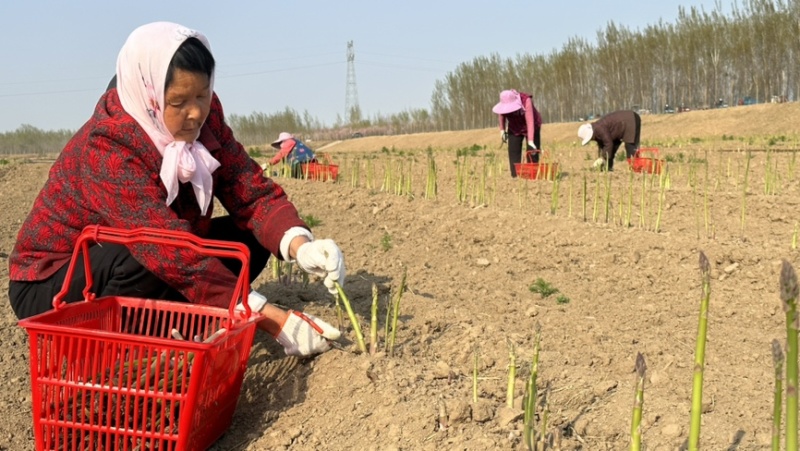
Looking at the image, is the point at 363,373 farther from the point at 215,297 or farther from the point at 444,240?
the point at 444,240

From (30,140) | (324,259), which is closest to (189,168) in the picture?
(324,259)

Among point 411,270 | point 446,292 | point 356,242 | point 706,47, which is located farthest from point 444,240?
point 706,47

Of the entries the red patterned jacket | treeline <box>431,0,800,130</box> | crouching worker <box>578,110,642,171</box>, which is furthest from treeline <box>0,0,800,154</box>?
the red patterned jacket

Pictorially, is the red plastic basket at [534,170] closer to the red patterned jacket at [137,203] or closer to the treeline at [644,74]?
the red patterned jacket at [137,203]

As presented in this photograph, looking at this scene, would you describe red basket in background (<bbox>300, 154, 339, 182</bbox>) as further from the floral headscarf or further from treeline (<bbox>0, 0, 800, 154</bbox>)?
treeline (<bbox>0, 0, 800, 154</bbox>)

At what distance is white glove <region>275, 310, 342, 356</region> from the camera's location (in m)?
2.15

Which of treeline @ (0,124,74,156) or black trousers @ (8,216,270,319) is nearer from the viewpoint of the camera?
black trousers @ (8,216,270,319)

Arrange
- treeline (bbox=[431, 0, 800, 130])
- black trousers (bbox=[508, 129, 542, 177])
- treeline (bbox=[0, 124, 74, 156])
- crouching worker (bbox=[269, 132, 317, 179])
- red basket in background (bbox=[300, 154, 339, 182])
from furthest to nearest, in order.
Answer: treeline (bbox=[0, 124, 74, 156])
treeline (bbox=[431, 0, 800, 130])
crouching worker (bbox=[269, 132, 317, 179])
black trousers (bbox=[508, 129, 542, 177])
red basket in background (bbox=[300, 154, 339, 182])

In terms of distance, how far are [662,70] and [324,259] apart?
29172mm

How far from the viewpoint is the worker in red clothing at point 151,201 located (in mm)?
2104

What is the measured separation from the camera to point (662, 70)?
1133 inches

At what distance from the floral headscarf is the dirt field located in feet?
2.22

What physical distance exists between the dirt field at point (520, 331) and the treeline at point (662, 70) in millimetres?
22035

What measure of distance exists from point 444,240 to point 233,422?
2.85m
